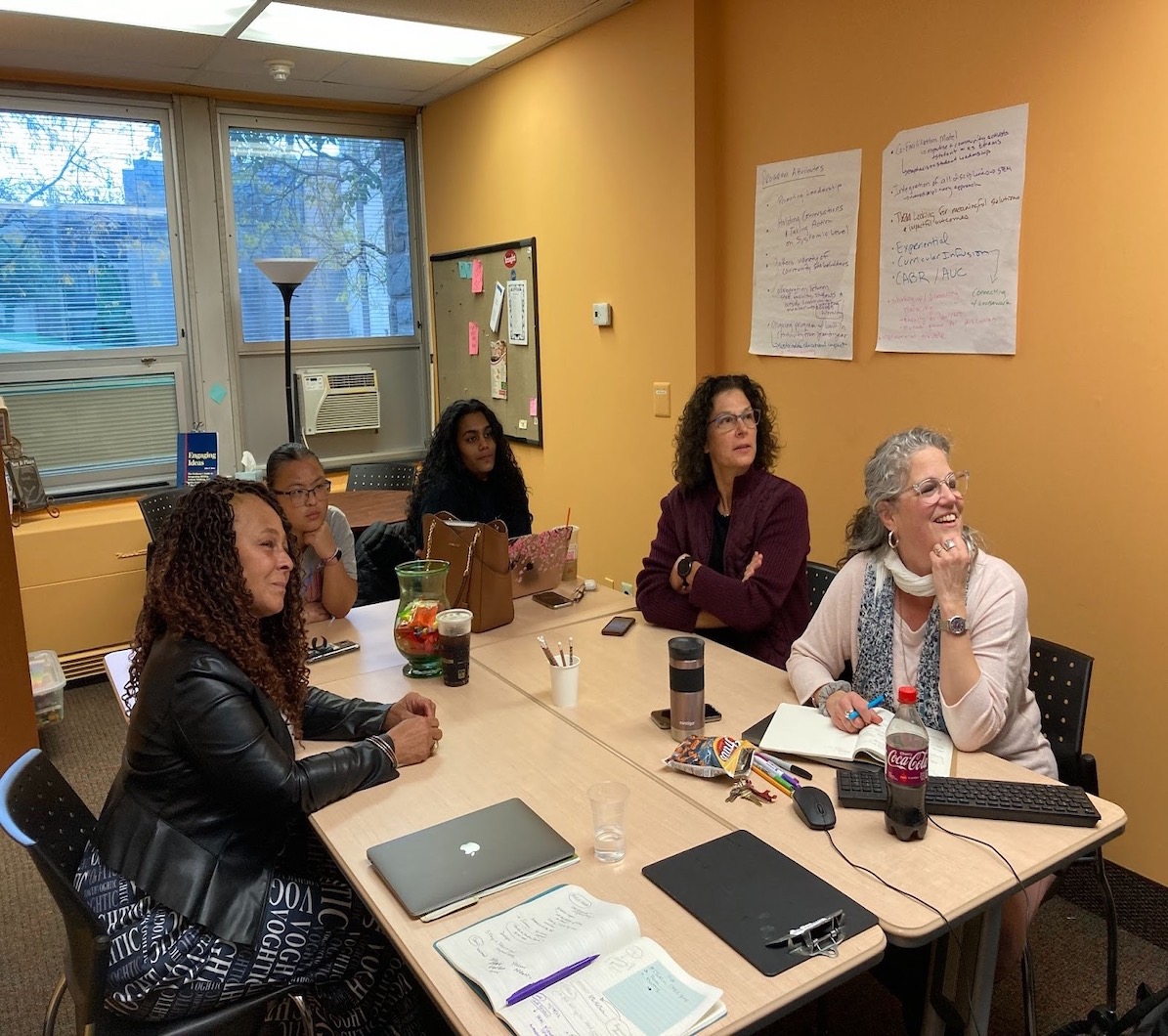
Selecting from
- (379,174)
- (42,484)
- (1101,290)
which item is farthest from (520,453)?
(1101,290)

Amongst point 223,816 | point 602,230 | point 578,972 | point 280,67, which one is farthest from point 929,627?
point 280,67

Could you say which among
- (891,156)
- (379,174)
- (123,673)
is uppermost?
(379,174)

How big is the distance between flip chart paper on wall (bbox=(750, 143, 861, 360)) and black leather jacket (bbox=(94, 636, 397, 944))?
7.86 feet

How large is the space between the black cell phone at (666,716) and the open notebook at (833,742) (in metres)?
0.13

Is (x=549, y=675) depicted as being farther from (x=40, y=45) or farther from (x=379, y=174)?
(x=379, y=174)

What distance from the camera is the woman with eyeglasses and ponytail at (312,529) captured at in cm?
281

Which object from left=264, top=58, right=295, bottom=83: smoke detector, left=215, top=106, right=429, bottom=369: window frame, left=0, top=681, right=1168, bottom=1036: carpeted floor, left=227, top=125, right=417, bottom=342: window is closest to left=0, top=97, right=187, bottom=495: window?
left=215, top=106, right=429, bottom=369: window frame

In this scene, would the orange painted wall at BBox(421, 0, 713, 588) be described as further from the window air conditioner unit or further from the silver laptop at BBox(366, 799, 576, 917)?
the silver laptop at BBox(366, 799, 576, 917)

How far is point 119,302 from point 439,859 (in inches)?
172

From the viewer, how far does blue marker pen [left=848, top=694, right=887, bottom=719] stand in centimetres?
190

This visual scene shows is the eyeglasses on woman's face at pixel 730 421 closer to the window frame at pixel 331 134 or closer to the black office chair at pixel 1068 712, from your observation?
the black office chair at pixel 1068 712

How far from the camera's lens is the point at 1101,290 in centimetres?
256

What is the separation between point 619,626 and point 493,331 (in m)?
2.86

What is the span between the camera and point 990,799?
162 centimetres
